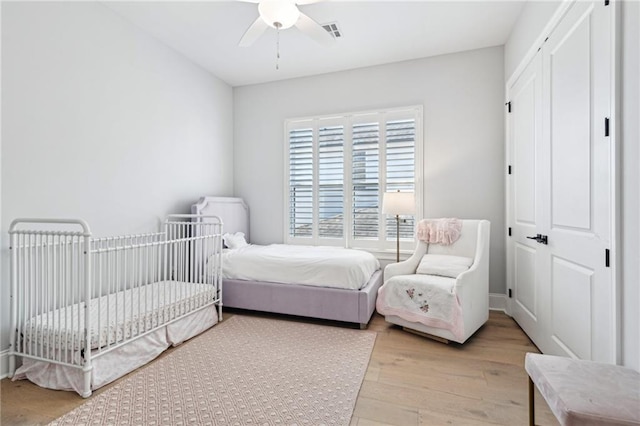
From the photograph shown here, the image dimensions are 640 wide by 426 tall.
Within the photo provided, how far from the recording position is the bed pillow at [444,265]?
2850mm

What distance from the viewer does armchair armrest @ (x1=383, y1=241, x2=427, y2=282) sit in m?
3.03

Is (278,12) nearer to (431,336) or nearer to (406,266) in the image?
(406,266)

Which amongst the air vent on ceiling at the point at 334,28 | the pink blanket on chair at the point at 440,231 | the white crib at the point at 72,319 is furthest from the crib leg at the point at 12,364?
the air vent on ceiling at the point at 334,28

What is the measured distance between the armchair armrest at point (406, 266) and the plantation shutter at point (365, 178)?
75 cm

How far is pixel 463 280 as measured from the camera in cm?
255

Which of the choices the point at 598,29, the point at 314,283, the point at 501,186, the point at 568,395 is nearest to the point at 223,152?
the point at 314,283

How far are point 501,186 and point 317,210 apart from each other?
7.29 ft

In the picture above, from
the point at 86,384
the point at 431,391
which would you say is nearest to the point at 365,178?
the point at 431,391

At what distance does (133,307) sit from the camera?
2311 millimetres

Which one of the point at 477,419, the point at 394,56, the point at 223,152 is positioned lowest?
the point at 477,419

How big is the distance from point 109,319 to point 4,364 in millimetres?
709

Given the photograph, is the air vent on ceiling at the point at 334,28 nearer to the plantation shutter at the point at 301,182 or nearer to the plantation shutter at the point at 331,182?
the plantation shutter at the point at 331,182

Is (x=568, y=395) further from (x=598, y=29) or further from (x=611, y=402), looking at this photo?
(x=598, y=29)

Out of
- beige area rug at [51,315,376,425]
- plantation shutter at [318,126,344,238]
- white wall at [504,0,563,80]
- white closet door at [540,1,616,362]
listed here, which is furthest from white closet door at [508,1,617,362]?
plantation shutter at [318,126,344,238]
